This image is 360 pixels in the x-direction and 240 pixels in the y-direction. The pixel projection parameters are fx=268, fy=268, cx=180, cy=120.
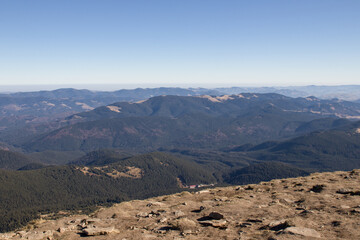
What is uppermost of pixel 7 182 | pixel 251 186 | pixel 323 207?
pixel 323 207

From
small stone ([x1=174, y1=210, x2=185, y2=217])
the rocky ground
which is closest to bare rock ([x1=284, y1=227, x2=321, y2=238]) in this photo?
the rocky ground

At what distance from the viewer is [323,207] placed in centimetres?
3023

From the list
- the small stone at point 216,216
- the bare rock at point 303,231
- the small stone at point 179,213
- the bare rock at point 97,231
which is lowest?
the small stone at point 179,213

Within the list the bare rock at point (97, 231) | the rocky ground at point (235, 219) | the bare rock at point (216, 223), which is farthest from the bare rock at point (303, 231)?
the bare rock at point (97, 231)

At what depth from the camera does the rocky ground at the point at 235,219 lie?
24.0 meters

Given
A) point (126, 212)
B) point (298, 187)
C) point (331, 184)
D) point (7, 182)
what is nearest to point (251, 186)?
point (298, 187)

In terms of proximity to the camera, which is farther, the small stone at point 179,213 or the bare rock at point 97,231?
the small stone at point 179,213

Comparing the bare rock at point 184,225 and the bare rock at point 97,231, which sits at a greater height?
the bare rock at point 184,225

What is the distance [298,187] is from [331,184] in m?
4.89

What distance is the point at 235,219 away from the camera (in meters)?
28.0

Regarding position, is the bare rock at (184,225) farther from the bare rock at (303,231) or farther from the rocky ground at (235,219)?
the bare rock at (303,231)

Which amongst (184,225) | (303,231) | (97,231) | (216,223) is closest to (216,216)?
(216,223)

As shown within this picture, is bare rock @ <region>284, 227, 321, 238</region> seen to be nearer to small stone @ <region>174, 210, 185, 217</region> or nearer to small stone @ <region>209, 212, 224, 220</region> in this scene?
small stone @ <region>209, 212, 224, 220</region>

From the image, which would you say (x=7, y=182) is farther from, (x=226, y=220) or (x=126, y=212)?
(x=226, y=220)
